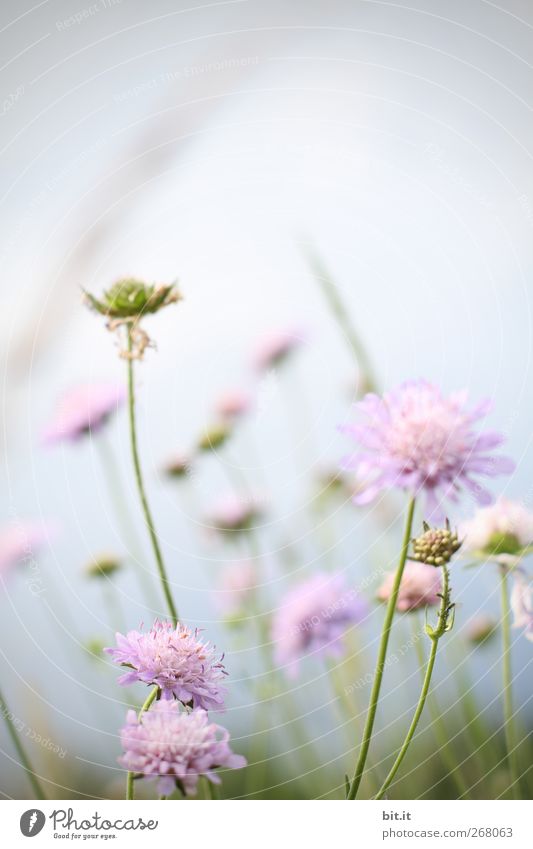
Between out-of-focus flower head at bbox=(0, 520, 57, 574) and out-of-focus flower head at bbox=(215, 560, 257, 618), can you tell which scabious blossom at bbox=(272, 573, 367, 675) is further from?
out-of-focus flower head at bbox=(0, 520, 57, 574)

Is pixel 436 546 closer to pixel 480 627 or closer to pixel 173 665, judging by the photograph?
pixel 173 665

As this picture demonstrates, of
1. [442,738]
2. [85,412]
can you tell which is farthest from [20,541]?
[442,738]

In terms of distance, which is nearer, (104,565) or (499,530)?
(499,530)

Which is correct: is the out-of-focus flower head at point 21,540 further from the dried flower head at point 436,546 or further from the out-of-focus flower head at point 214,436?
the dried flower head at point 436,546

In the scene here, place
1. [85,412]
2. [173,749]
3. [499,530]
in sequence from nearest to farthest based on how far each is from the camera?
[173,749], [499,530], [85,412]

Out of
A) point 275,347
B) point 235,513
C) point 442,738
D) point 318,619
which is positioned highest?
point 275,347

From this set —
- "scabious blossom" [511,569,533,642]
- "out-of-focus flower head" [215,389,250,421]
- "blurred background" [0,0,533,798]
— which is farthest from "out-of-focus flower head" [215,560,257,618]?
"scabious blossom" [511,569,533,642]

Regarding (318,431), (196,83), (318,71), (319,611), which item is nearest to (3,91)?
(196,83)
